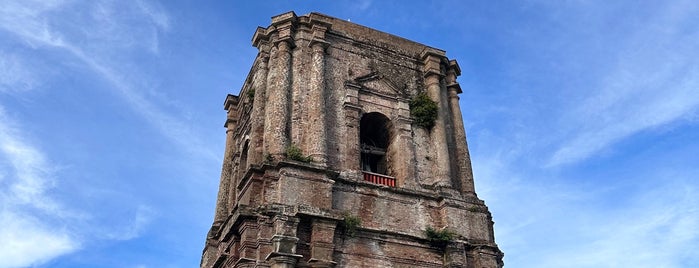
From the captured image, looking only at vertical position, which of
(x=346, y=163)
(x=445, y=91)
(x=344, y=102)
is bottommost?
(x=346, y=163)

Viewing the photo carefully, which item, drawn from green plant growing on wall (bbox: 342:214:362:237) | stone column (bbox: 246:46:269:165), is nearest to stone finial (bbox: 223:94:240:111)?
stone column (bbox: 246:46:269:165)

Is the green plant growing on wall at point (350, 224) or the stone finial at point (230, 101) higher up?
the stone finial at point (230, 101)

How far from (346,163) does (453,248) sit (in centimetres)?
269

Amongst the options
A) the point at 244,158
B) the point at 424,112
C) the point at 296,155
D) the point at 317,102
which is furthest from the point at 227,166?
the point at 424,112

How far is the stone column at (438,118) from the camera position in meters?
14.0

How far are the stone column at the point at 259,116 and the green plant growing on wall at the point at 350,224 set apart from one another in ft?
7.28

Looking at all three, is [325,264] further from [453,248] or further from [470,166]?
[470,166]

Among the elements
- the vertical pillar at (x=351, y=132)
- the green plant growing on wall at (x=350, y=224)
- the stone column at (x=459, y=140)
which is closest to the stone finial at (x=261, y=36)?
the vertical pillar at (x=351, y=132)

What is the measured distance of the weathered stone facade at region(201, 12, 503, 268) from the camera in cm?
1200

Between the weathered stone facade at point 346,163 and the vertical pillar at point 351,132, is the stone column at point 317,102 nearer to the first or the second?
the weathered stone facade at point 346,163

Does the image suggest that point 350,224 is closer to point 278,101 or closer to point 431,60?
point 278,101

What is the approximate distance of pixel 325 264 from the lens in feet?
37.8

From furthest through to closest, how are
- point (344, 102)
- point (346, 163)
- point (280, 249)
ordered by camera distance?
1. point (344, 102)
2. point (346, 163)
3. point (280, 249)

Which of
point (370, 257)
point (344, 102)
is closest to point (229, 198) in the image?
point (344, 102)
